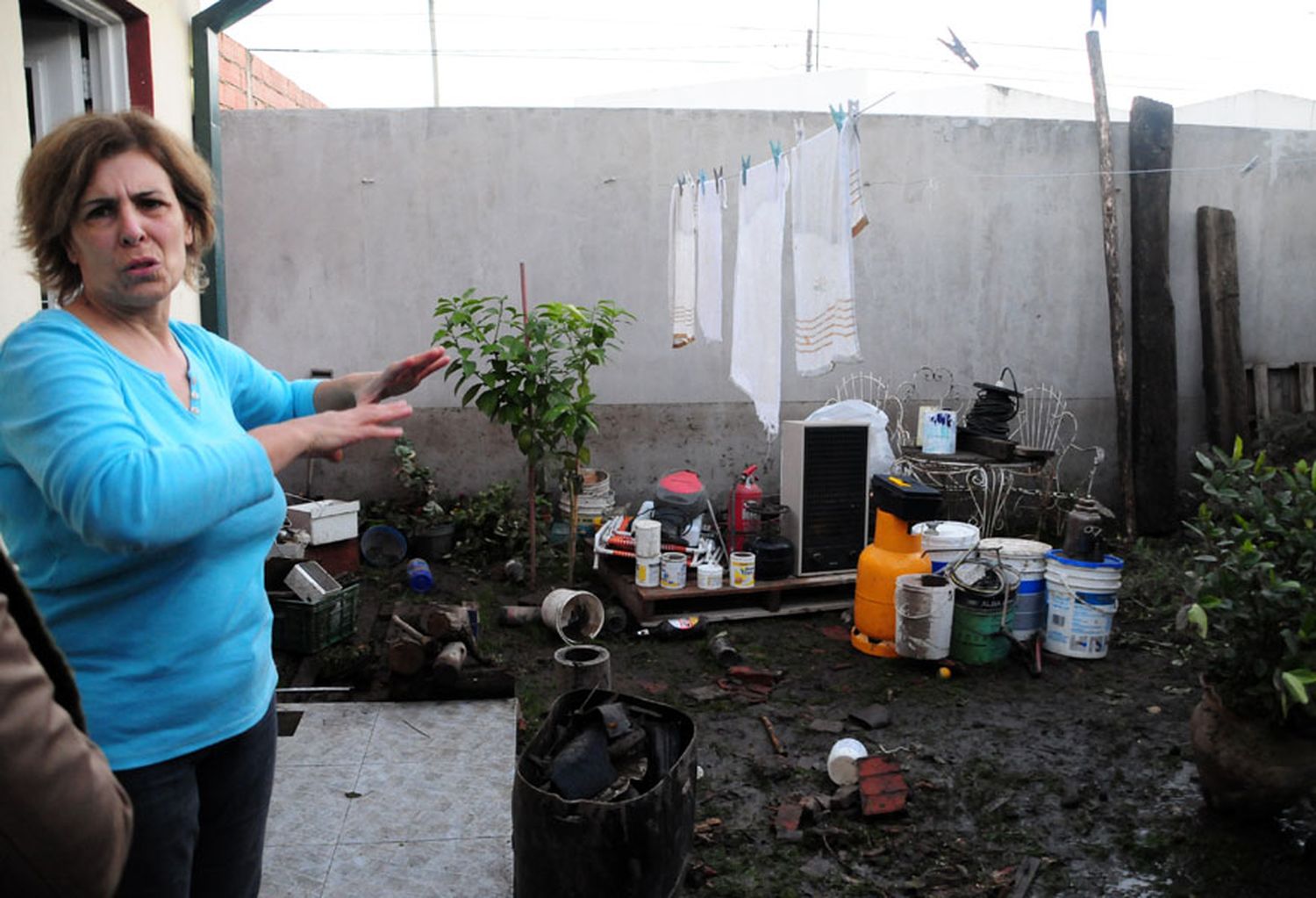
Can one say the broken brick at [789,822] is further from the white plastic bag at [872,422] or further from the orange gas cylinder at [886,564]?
the white plastic bag at [872,422]

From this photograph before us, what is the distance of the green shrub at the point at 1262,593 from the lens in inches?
110

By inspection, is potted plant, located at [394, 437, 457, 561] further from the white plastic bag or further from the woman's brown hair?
the woman's brown hair

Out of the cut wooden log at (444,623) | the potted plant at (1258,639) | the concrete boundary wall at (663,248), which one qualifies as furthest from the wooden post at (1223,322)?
the cut wooden log at (444,623)

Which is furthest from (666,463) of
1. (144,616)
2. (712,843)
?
(144,616)

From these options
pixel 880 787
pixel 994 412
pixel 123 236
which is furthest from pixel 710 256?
pixel 123 236

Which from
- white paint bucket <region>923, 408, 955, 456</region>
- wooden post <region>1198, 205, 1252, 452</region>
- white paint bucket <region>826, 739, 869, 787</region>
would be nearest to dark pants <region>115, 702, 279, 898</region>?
white paint bucket <region>826, 739, 869, 787</region>

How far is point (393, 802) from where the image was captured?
320 centimetres

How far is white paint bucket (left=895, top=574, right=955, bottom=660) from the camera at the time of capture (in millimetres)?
4570

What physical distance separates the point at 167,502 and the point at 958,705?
402cm

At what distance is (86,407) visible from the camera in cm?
113

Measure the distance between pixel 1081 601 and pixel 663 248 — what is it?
4.12m

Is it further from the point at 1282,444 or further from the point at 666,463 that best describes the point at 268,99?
the point at 1282,444

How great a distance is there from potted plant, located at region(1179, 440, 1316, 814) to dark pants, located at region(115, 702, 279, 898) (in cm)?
282

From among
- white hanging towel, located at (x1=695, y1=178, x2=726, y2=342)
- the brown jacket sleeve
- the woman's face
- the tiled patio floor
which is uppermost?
white hanging towel, located at (x1=695, y1=178, x2=726, y2=342)
